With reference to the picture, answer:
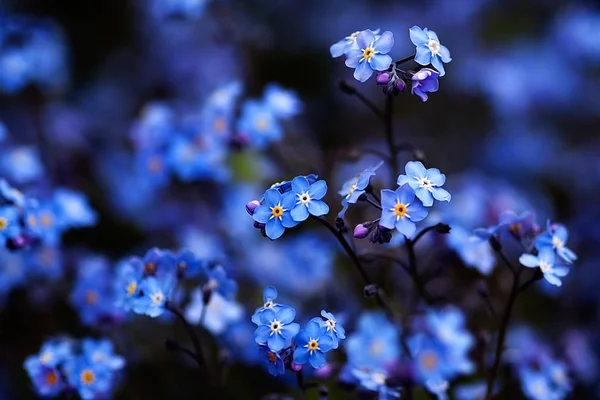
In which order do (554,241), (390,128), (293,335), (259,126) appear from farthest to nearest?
(259,126), (390,128), (554,241), (293,335)

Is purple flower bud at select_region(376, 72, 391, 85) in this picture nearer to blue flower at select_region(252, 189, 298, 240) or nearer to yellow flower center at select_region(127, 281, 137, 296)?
blue flower at select_region(252, 189, 298, 240)

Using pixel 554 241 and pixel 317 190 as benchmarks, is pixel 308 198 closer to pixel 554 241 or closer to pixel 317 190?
pixel 317 190

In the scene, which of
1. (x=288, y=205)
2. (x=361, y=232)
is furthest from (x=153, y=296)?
(x=361, y=232)

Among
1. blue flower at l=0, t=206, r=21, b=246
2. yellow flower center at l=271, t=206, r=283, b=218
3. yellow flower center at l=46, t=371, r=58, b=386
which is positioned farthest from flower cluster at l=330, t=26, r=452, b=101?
yellow flower center at l=46, t=371, r=58, b=386

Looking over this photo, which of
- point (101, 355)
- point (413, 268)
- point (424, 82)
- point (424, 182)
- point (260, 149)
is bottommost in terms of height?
point (260, 149)

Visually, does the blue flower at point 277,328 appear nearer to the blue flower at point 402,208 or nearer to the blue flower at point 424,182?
the blue flower at point 402,208

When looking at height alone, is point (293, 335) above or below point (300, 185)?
below
